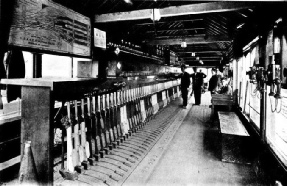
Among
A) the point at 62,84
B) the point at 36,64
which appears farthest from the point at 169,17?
the point at 62,84

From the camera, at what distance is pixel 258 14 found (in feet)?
12.3

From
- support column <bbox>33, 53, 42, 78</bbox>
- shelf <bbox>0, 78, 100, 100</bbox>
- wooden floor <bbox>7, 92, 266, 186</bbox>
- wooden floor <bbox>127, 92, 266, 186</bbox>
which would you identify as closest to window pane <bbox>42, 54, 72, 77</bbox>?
support column <bbox>33, 53, 42, 78</bbox>

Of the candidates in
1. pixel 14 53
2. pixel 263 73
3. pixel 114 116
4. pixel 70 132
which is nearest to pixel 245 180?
pixel 263 73

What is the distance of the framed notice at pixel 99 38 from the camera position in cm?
532

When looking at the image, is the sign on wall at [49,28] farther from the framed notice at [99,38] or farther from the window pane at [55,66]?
the window pane at [55,66]

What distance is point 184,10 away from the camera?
4.41m

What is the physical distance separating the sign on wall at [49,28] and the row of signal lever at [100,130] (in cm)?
136

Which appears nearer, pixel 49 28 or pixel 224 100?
pixel 49 28

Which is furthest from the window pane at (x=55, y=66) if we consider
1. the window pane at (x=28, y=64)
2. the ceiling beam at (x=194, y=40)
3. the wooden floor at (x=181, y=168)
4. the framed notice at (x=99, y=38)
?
the ceiling beam at (x=194, y=40)

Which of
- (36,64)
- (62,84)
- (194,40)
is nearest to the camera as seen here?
(62,84)

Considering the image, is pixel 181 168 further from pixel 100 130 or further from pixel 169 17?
pixel 169 17

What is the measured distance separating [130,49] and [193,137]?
3319 millimetres

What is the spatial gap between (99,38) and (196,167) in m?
3.82

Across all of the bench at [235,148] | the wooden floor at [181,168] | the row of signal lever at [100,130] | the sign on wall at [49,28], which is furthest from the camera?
the bench at [235,148]
